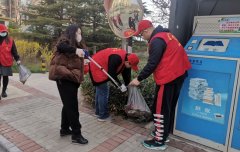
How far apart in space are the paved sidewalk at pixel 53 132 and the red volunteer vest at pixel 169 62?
3.65ft

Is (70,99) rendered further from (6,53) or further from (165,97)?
(6,53)

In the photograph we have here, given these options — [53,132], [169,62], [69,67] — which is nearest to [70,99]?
[69,67]

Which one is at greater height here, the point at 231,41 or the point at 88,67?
the point at 231,41

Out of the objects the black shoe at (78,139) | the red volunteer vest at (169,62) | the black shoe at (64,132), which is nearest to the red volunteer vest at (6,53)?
the black shoe at (64,132)

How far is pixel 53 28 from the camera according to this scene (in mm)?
15031

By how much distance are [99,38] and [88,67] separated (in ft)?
35.6

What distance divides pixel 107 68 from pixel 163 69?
3.97 feet

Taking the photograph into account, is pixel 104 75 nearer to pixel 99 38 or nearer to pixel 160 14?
pixel 160 14

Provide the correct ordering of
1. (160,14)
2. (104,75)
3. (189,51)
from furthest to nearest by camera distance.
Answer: (160,14)
(104,75)
(189,51)

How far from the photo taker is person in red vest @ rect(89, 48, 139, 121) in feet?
13.0

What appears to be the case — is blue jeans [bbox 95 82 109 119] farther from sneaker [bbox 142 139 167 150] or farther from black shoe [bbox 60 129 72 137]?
sneaker [bbox 142 139 167 150]

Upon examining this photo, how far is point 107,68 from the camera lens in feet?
13.5

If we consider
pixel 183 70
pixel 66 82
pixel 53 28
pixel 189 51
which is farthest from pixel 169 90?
pixel 53 28

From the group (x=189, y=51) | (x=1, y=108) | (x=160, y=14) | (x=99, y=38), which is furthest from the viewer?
(x=99, y=38)
